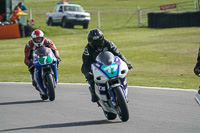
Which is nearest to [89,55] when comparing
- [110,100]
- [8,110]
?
[110,100]

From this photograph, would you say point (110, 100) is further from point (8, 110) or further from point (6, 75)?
point (6, 75)

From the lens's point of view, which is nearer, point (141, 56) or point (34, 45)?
point (34, 45)

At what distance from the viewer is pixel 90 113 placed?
846 cm

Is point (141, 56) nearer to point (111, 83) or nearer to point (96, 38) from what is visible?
point (96, 38)

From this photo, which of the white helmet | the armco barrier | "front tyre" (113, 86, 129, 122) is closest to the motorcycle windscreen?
"front tyre" (113, 86, 129, 122)

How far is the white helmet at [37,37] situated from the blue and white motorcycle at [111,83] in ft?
10.4

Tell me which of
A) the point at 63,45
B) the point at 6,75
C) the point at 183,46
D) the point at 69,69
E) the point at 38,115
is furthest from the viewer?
the point at 63,45

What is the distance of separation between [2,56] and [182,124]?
16.7 meters

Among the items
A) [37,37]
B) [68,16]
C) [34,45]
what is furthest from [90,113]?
[68,16]

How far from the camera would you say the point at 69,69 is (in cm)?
1753

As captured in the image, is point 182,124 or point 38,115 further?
point 38,115

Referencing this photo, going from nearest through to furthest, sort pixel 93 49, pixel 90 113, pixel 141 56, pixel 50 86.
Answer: pixel 93 49, pixel 90 113, pixel 50 86, pixel 141 56

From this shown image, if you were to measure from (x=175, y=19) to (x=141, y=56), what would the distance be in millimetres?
12320

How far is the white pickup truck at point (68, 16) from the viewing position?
3494cm
